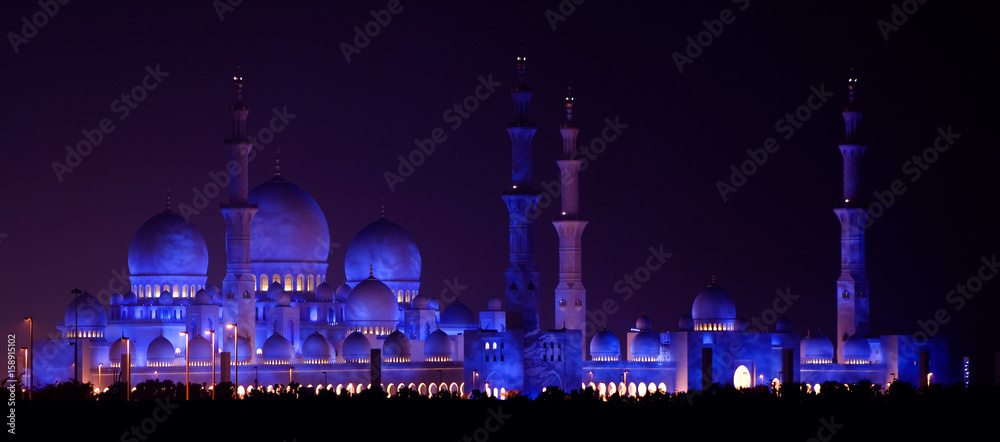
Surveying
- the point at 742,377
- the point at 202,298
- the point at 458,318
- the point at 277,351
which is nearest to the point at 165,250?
the point at 202,298

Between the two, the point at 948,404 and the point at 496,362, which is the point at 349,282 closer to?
the point at 496,362

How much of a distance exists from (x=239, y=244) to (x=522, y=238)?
10614 mm

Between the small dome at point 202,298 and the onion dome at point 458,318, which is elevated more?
the small dome at point 202,298

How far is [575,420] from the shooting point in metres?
60.7

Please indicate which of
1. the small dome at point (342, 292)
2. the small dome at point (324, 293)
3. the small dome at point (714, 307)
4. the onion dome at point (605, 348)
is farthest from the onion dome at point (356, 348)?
the small dome at point (714, 307)

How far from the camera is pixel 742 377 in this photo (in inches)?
3312

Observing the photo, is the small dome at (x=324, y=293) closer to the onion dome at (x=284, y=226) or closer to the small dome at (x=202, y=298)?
the onion dome at (x=284, y=226)

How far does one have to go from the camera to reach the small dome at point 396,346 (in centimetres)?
8244

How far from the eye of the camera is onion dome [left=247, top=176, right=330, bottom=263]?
87562 millimetres

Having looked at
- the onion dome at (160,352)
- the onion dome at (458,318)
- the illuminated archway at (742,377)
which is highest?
the onion dome at (458,318)

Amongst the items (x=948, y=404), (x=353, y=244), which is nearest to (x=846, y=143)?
(x=353, y=244)

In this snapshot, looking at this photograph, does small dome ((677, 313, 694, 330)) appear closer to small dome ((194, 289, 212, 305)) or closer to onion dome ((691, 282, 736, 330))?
onion dome ((691, 282, 736, 330))

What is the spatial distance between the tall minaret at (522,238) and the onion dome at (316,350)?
709 cm

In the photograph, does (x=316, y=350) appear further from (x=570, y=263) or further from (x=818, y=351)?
(x=818, y=351)
